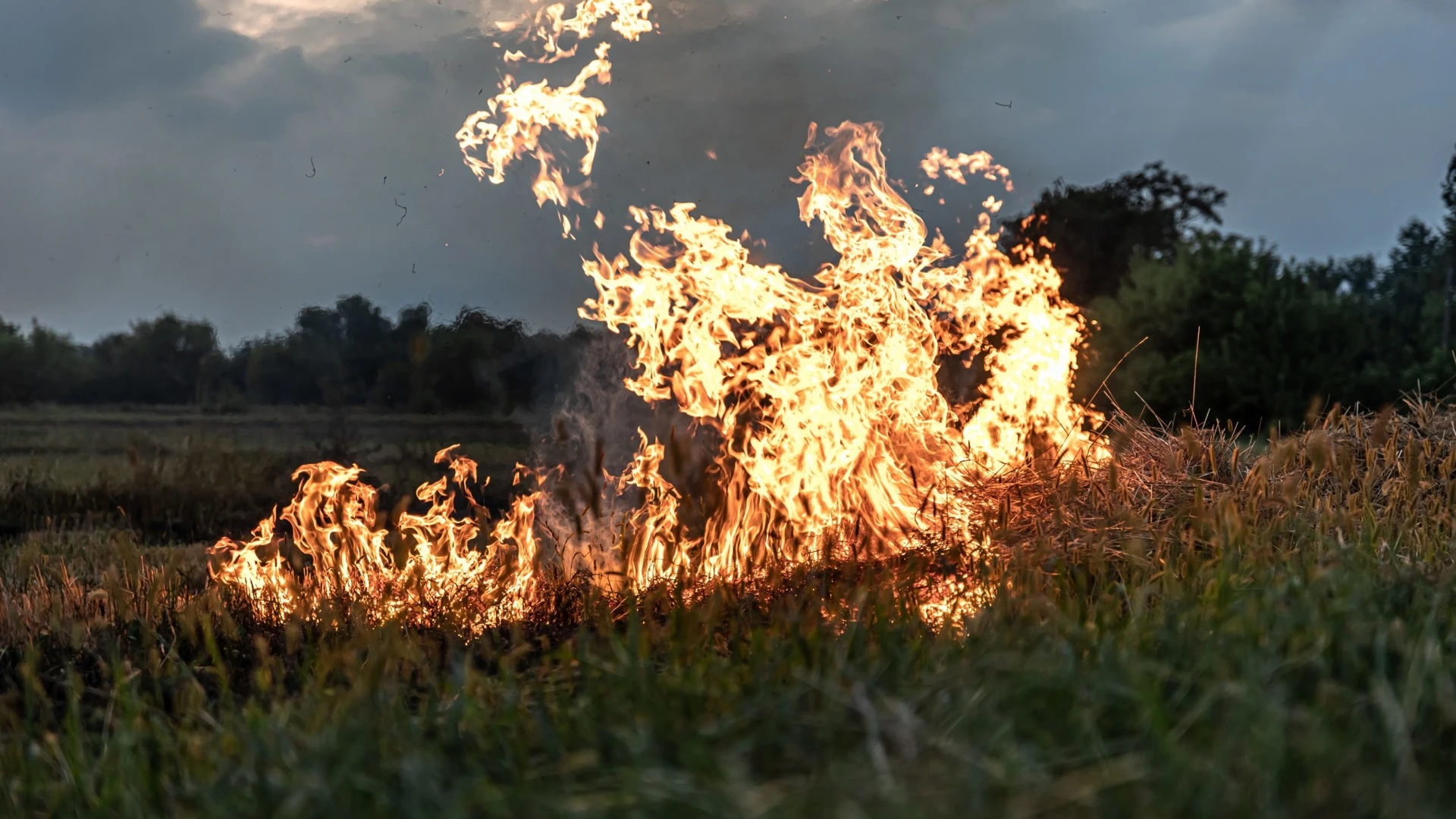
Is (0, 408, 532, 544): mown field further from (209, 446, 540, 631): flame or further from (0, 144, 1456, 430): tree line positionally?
(209, 446, 540, 631): flame

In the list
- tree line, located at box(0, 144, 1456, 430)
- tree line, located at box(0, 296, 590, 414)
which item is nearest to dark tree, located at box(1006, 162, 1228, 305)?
tree line, located at box(0, 144, 1456, 430)

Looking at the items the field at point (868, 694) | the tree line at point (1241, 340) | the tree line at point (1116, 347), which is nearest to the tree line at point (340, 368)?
the tree line at point (1116, 347)

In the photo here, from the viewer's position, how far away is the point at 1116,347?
31062mm

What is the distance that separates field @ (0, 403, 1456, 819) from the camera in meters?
2.97

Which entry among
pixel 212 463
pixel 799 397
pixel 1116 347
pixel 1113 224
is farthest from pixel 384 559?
pixel 1113 224

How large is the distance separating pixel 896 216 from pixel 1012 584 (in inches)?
153

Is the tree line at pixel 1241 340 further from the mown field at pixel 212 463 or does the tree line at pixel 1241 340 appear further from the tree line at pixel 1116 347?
the mown field at pixel 212 463

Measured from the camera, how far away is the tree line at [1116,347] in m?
18.4

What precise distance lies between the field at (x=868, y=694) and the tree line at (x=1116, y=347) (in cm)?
492

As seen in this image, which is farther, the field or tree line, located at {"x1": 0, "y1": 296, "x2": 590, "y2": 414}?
tree line, located at {"x1": 0, "y1": 296, "x2": 590, "y2": 414}

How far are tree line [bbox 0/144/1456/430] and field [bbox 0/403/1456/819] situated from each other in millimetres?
4924

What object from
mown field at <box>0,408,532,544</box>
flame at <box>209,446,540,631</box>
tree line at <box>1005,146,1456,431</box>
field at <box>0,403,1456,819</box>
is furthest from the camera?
tree line at <box>1005,146,1456,431</box>

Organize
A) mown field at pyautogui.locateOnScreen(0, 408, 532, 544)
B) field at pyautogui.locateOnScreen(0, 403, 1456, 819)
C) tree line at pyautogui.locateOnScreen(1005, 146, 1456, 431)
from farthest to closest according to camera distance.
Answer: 1. tree line at pyautogui.locateOnScreen(1005, 146, 1456, 431)
2. mown field at pyautogui.locateOnScreen(0, 408, 532, 544)
3. field at pyautogui.locateOnScreen(0, 403, 1456, 819)

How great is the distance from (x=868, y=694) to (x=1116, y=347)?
28.8 meters
